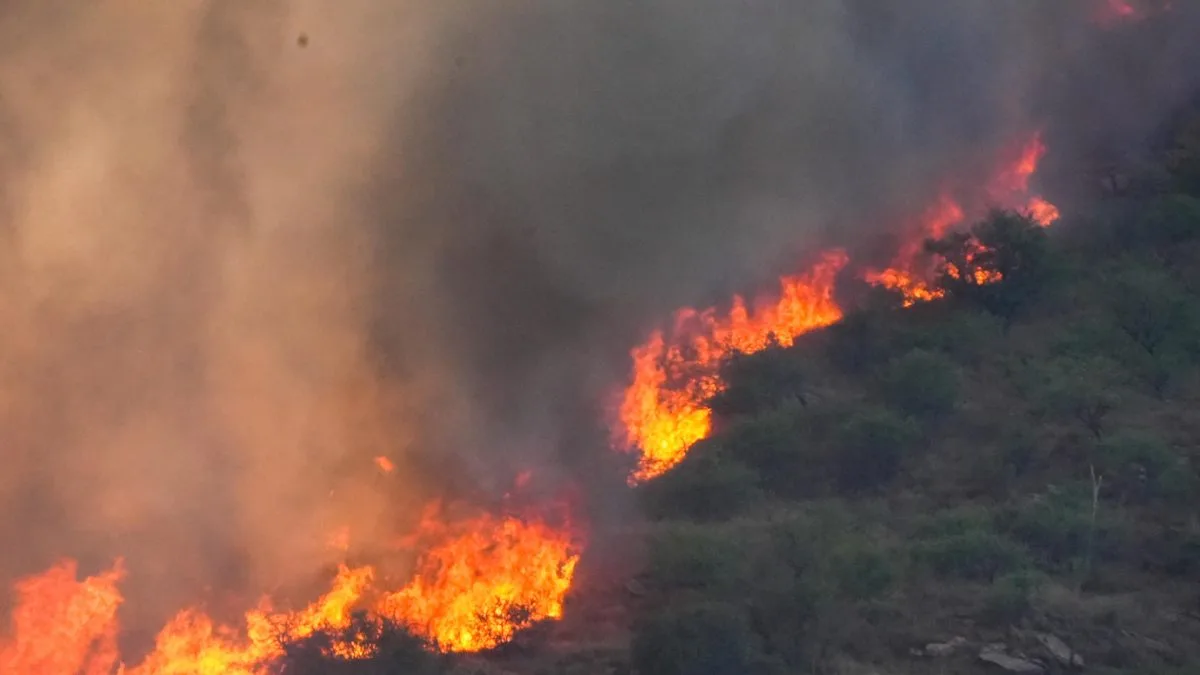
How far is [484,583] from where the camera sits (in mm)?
12539

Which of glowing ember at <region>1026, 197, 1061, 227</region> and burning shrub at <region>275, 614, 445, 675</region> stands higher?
glowing ember at <region>1026, 197, 1061, 227</region>

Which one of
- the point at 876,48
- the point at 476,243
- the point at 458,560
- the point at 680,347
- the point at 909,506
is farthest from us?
the point at 876,48

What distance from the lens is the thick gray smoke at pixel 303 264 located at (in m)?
13.4

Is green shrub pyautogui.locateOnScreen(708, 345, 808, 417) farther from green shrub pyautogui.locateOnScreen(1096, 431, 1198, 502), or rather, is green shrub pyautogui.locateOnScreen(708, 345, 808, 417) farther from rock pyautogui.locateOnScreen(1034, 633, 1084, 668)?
rock pyautogui.locateOnScreen(1034, 633, 1084, 668)

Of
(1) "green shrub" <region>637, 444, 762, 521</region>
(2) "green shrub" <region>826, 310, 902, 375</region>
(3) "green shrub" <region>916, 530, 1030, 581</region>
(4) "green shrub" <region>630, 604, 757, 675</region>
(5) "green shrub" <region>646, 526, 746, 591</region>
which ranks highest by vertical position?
(2) "green shrub" <region>826, 310, 902, 375</region>

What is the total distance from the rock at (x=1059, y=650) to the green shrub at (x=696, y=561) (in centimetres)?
282

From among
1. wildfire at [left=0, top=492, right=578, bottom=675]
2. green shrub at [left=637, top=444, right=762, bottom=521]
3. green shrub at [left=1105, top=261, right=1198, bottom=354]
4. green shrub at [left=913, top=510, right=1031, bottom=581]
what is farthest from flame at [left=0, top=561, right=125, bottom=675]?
green shrub at [left=1105, top=261, right=1198, bottom=354]

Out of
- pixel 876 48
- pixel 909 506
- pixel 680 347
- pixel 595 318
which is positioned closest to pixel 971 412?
pixel 909 506

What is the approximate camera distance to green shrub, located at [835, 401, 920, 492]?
632 inches

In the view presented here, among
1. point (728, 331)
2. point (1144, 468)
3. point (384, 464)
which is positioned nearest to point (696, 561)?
point (384, 464)

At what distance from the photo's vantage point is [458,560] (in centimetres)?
1269

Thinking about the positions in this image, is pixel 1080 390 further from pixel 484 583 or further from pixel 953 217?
pixel 484 583

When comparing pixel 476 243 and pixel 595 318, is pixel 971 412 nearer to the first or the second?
pixel 595 318

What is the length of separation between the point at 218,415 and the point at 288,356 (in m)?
1.01
